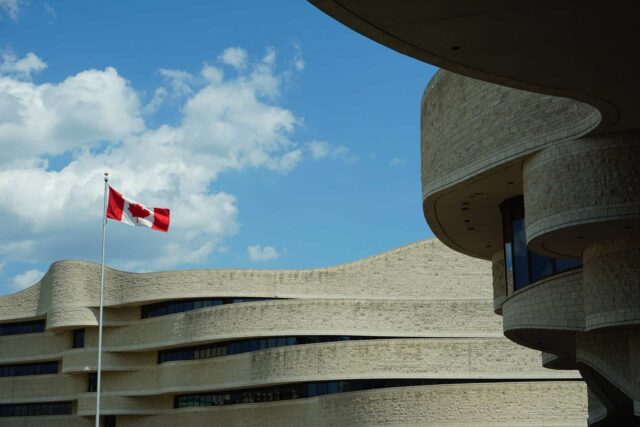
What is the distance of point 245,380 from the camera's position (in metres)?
52.8

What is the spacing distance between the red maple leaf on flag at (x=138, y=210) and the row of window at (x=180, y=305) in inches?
589

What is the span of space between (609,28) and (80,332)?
53.4 metres

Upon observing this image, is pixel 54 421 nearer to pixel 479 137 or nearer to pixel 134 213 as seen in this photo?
pixel 134 213

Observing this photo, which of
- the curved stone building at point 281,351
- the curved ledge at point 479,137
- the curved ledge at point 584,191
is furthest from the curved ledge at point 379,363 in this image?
the curved ledge at point 584,191

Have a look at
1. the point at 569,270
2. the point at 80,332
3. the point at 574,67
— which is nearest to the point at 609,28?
the point at 574,67

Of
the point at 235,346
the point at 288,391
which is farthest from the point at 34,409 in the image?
the point at 288,391

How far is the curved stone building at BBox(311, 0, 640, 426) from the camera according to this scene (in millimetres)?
14332

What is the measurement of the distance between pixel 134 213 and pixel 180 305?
1637cm

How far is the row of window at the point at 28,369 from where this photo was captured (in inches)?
2542

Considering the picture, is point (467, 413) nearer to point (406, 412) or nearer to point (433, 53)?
point (406, 412)

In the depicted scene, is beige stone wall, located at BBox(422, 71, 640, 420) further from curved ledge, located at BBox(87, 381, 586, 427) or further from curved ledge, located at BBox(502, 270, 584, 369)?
curved ledge, located at BBox(87, 381, 586, 427)

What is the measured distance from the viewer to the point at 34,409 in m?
64.7

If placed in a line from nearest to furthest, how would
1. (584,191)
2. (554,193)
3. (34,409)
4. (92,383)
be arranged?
1. (584,191)
2. (554,193)
3. (92,383)
4. (34,409)

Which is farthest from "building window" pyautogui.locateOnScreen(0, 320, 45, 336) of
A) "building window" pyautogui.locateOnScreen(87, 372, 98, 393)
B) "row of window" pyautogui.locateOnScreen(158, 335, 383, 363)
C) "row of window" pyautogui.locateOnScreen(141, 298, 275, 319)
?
"row of window" pyautogui.locateOnScreen(158, 335, 383, 363)
